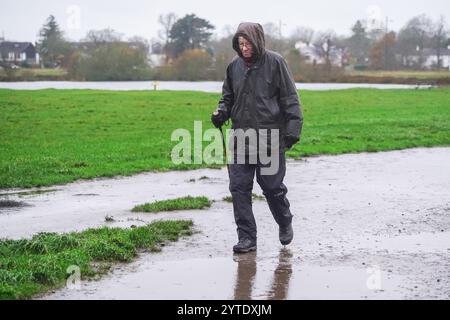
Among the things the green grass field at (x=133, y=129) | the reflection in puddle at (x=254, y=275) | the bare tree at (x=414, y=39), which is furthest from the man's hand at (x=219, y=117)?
the bare tree at (x=414, y=39)

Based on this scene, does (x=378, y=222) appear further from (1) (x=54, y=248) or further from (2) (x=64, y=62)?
(2) (x=64, y=62)

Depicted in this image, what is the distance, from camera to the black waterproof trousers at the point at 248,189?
8.31 meters

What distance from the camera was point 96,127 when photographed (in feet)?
78.1

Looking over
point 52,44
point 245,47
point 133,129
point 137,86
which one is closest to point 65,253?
point 245,47

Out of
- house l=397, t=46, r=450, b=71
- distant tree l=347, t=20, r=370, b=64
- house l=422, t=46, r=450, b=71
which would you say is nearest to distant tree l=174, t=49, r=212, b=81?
house l=397, t=46, r=450, b=71

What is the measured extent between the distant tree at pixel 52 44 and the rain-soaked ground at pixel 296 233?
75.5 meters

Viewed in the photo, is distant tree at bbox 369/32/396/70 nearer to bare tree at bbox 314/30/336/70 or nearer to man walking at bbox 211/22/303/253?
bare tree at bbox 314/30/336/70

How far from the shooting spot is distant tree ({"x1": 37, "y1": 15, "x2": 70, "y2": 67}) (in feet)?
291

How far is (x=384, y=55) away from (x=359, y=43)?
25962mm

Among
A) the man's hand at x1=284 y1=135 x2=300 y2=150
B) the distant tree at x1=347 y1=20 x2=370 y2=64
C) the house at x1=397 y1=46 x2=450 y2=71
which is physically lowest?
the man's hand at x1=284 y1=135 x2=300 y2=150

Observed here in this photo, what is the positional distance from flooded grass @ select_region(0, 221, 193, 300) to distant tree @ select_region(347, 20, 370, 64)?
130 meters

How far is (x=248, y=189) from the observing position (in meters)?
8.41

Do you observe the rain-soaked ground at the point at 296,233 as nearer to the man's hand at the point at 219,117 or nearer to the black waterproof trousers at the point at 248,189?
the black waterproof trousers at the point at 248,189
